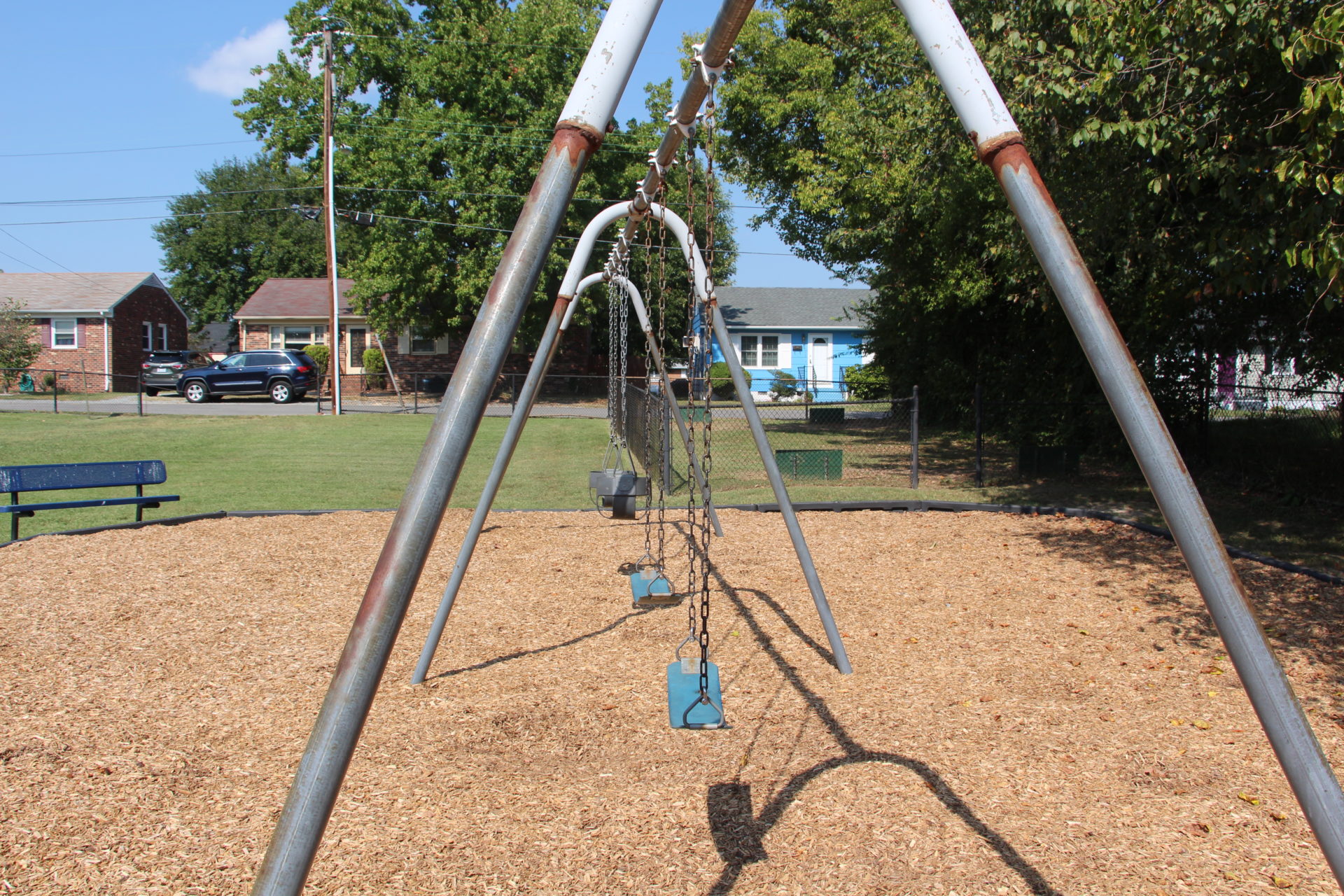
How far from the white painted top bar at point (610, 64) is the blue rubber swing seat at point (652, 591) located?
420cm

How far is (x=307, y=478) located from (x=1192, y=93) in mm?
11115

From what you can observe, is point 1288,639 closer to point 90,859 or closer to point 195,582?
point 90,859

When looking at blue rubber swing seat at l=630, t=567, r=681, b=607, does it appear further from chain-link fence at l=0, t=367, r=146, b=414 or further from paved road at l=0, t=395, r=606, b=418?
chain-link fence at l=0, t=367, r=146, b=414

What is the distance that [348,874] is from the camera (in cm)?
291

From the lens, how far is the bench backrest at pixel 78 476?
7871 mm

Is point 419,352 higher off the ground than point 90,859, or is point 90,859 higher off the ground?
point 419,352

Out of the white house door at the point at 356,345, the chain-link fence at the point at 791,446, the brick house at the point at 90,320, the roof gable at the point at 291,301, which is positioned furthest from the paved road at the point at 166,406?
the chain-link fence at the point at 791,446

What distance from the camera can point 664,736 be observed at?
406 cm

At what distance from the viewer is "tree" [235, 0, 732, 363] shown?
27156 millimetres

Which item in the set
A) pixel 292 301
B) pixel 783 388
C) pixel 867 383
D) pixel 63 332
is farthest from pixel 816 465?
pixel 63 332

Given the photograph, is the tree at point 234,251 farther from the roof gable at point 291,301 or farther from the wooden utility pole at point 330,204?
the wooden utility pole at point 330,204

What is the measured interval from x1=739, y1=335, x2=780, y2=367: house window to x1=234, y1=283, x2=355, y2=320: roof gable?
1714cm

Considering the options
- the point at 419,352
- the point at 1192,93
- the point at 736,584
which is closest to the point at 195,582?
the point at 736,584

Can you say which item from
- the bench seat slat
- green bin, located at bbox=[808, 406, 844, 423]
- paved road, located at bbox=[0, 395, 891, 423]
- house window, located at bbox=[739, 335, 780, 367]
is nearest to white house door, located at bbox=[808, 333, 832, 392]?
house window, located at bbox=[739, 335, 780, 367]
